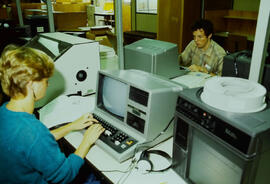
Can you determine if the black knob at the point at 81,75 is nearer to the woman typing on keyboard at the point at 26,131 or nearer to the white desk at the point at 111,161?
the white desk at the point at 111,161

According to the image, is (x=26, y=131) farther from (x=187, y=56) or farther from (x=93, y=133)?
(x=187, y=56)

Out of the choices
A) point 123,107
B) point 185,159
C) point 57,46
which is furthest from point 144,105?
point 57,46

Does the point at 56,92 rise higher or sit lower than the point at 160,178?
higher

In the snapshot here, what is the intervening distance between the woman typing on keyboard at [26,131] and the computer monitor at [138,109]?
280 mm

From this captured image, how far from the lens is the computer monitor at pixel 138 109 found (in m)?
1.11

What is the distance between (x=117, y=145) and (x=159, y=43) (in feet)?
3.52

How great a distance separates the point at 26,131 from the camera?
3.01ft

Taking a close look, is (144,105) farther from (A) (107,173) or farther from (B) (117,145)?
(A) (107,173)

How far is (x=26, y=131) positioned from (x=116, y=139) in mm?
430

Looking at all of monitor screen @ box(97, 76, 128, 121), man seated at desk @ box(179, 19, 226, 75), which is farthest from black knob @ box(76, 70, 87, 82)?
man seated at desk @ box(179, 19, 226, 75)

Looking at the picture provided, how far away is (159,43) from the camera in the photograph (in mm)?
1958

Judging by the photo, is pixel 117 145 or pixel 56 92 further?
pixel 56 92

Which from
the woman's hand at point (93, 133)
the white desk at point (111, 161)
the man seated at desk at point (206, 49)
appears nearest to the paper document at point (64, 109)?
the white desk at point (111, 161)

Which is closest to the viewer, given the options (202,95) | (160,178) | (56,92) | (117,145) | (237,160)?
(237,160)
